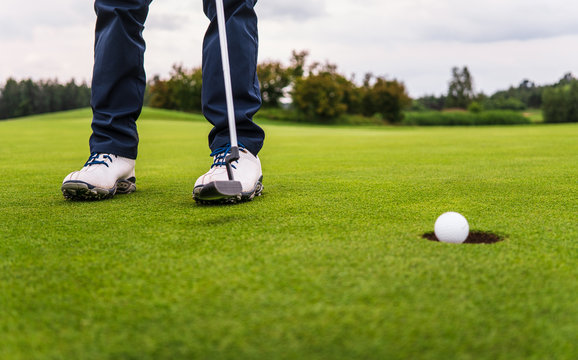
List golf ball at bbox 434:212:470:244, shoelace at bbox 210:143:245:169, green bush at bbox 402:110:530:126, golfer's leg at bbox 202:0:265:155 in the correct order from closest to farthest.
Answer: golf ball at bbox 434:212:470:244
shoelace at bbox 210:143:245:169
golfer's leg at bbox 202:0:265:155
green bush at bbox 402:110:530:126

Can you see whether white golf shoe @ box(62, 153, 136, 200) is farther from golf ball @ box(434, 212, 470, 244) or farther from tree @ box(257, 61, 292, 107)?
tree @ box(257, 61, 292, 107)

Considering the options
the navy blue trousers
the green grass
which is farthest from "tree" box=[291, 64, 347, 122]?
the navy blue trousers

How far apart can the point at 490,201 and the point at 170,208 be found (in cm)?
141

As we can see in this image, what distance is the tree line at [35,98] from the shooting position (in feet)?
238

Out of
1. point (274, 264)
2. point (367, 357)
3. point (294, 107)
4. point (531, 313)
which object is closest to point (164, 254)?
point (274, 264)

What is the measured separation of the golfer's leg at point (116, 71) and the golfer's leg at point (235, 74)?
392 mm

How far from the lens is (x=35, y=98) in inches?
2872

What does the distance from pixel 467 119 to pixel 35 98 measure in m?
60.2

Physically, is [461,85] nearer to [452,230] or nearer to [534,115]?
[534,115]

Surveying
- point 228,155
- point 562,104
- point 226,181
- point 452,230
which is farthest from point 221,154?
point 562,104

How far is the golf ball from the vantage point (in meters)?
1.48

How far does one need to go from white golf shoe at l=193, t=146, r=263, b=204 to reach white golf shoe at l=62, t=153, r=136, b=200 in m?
0.51

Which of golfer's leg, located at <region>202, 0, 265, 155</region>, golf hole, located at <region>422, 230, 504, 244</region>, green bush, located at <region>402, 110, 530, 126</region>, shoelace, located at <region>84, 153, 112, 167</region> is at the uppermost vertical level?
green bush, located at <region>402, 110, 530, 126</region>

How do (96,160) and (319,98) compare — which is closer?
(96,160)
